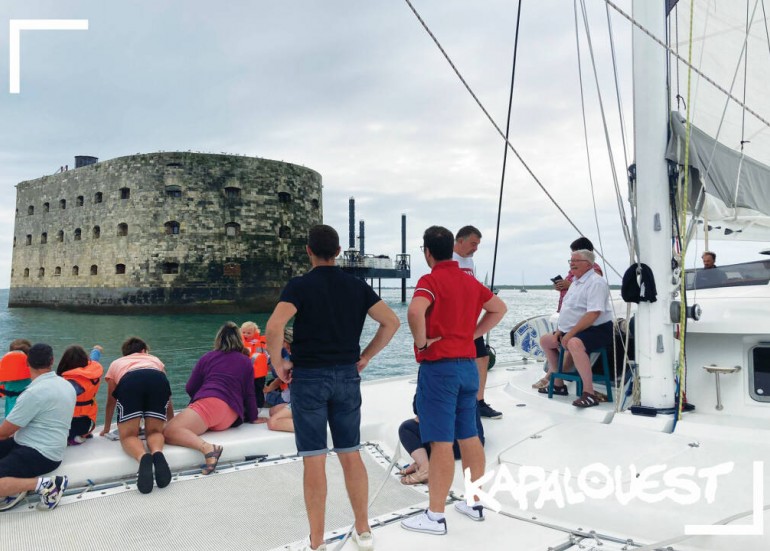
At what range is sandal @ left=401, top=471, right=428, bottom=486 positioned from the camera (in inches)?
121

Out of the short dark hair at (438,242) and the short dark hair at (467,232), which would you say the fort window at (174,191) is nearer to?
the short dark hair at (467,232)

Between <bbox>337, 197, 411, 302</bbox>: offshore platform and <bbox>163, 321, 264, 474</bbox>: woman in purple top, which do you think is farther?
<bbox>337, 197, 411, 302</bbox>: offshore platform

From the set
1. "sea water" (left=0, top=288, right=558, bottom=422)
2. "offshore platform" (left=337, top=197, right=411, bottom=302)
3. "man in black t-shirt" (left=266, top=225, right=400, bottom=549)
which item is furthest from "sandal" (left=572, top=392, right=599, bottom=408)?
"offshore platform" (left=337, top=197, right=411, bottom=302)

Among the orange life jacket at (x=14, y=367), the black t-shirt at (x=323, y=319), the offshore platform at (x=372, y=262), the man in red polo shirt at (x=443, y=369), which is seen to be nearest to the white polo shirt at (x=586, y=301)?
the man in red polo shirt at (x=443, y=369)

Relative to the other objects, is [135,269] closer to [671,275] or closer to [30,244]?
[30,244]

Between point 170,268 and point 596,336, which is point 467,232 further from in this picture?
point 170,268

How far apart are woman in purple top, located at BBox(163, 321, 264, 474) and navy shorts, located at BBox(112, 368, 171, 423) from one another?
20 cm

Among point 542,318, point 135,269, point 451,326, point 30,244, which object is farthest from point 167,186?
point 451,326

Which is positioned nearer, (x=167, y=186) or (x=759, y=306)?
(x=759, y=306)

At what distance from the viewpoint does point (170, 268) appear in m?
33.6

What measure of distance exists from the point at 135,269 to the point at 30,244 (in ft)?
44.5

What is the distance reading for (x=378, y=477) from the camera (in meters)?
3.27

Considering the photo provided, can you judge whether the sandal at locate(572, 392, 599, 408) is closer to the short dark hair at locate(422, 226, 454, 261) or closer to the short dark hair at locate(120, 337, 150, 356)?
the short dark hair at locate(422, 226, 454, 261)

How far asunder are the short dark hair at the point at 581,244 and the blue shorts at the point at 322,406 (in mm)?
2435
